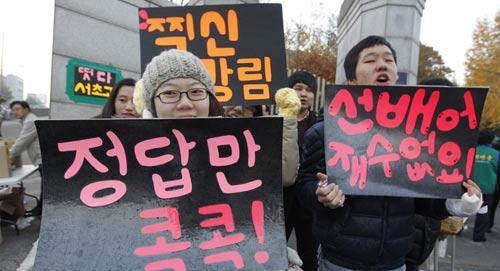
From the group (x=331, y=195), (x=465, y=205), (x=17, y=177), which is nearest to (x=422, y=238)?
(x=465, y=205)

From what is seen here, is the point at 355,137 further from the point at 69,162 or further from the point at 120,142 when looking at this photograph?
the point at 69,162

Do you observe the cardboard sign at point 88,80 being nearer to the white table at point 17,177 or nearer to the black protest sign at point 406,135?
the white table at point 17,177

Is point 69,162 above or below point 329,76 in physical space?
below

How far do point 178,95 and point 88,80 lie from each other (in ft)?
16.6

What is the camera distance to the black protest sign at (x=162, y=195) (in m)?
1.20

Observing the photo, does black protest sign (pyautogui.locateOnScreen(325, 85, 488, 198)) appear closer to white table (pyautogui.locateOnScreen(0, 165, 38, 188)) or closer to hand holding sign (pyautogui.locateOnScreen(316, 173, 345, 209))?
hand holding sign (pyautogui.locateOnScreen(316, 173, 345, 209))

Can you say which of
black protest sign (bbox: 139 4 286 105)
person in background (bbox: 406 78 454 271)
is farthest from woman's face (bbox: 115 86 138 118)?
person in background (bbox: 406 78 454 271)

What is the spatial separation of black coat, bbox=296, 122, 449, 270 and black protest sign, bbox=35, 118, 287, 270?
50 cm

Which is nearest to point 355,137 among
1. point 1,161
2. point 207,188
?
point 207,188

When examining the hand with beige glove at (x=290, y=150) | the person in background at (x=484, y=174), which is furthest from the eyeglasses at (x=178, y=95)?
the person in background at (x=484, y=174)

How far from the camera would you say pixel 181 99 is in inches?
58.3

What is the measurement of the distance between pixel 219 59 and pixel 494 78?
2090 centimetres

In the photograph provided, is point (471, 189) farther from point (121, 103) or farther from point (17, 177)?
point (17, 177)

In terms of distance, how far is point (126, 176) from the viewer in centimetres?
127
